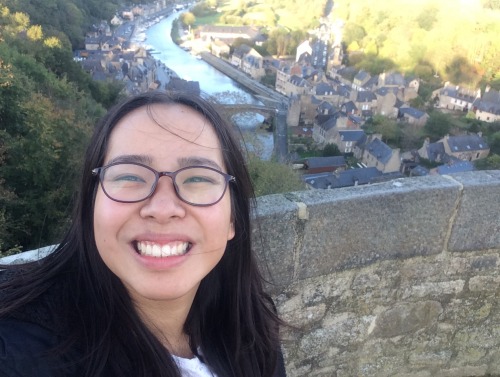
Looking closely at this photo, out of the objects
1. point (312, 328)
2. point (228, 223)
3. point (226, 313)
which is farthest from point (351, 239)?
point (228, 223)

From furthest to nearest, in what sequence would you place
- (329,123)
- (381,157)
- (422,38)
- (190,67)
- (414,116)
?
(190,67), (422,38), (414,116), (329,123), (381,157)

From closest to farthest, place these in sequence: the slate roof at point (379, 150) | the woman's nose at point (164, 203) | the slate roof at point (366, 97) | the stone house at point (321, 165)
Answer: the woman's nose at point (164, 203) → the stone house at point (321, 165) → the slate roof at point (379, 150) → the slate roof at point (366, 97)

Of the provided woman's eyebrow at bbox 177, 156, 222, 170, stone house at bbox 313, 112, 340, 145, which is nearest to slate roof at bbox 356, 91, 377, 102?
stone house at bbox 313, 112, 340, 145

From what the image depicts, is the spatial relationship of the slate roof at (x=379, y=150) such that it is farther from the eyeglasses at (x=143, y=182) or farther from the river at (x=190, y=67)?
the eyeglasses at (x=143, y=182)

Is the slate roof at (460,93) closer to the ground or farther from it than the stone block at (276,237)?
closer to the ground

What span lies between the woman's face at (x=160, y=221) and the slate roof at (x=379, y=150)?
916 inches

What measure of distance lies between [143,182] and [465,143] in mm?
26824

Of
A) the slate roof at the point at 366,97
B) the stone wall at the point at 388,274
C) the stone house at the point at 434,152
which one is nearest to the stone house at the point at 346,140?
the stone house at the point at 434,152

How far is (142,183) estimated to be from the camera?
44.8 inches

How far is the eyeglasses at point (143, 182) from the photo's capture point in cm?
113

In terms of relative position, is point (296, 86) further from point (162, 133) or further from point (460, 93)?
point (162, 133)

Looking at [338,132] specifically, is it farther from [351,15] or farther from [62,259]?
[351,15]

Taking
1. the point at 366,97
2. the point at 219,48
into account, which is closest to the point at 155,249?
the point at 366,97

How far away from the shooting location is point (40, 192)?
29.6ft
